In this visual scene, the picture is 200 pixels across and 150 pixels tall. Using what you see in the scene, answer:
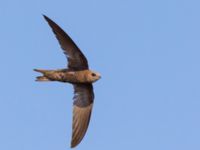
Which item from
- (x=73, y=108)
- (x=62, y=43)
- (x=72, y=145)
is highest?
(x=62, y=43)

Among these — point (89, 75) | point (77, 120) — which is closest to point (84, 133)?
point (77, 120)

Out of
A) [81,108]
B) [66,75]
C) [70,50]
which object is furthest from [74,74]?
[81,108]

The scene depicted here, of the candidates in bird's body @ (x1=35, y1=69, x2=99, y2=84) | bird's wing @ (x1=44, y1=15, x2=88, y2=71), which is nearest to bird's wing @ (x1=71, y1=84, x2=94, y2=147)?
bird's body @ (x1=35, y1=69, x2=99, y2=84)

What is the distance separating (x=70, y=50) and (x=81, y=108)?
85.5 inches

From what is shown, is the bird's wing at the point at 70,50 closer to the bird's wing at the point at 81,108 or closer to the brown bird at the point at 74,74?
the brown bird at the point at 74,74

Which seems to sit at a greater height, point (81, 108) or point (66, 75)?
point (66, 75)

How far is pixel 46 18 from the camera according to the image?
17.4m

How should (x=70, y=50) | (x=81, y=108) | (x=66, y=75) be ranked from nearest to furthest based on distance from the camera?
(x=70, y=50) → (x=66, y=75) → (x=81, y=108)

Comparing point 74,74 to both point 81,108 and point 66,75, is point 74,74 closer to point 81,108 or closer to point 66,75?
point 66,75

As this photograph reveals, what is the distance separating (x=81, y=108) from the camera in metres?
19.4

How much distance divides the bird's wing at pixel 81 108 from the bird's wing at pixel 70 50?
3.45 ft

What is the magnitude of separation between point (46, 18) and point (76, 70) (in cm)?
174

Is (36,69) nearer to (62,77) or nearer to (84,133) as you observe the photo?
(62,77)

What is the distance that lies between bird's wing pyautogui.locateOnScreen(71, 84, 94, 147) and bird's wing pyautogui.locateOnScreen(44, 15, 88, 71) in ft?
3.45
